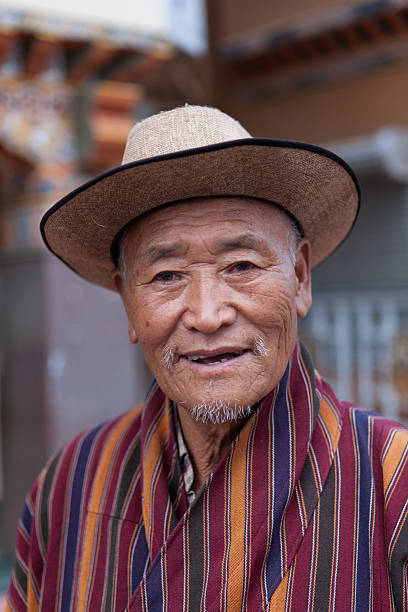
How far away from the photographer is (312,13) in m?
5.68

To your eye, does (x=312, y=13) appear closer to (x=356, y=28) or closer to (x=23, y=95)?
(x=356, y=28)

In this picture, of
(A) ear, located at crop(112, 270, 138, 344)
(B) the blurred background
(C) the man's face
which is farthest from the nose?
(B) the blurred background

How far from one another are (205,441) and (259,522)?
26cm

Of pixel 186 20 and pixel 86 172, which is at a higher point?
pixel 186 20

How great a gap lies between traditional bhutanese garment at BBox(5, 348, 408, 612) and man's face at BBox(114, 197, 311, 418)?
0.15m

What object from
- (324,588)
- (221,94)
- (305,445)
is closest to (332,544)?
(324,588)

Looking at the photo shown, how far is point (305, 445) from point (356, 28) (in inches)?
208

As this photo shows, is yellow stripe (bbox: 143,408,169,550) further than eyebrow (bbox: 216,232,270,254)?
Yes

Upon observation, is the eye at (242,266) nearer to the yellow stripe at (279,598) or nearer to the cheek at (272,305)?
the cheek at (272,305)

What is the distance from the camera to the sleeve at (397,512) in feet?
3.96

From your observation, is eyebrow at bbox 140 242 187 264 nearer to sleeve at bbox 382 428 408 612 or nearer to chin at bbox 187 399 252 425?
chin at bbox 187 399 252 425

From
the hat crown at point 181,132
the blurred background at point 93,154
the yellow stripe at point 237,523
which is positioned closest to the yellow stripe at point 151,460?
the yellow stripe at point 237,523

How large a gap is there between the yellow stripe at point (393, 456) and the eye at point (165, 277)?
1.97 ft

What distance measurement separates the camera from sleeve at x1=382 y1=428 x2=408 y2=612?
3.96 feet
